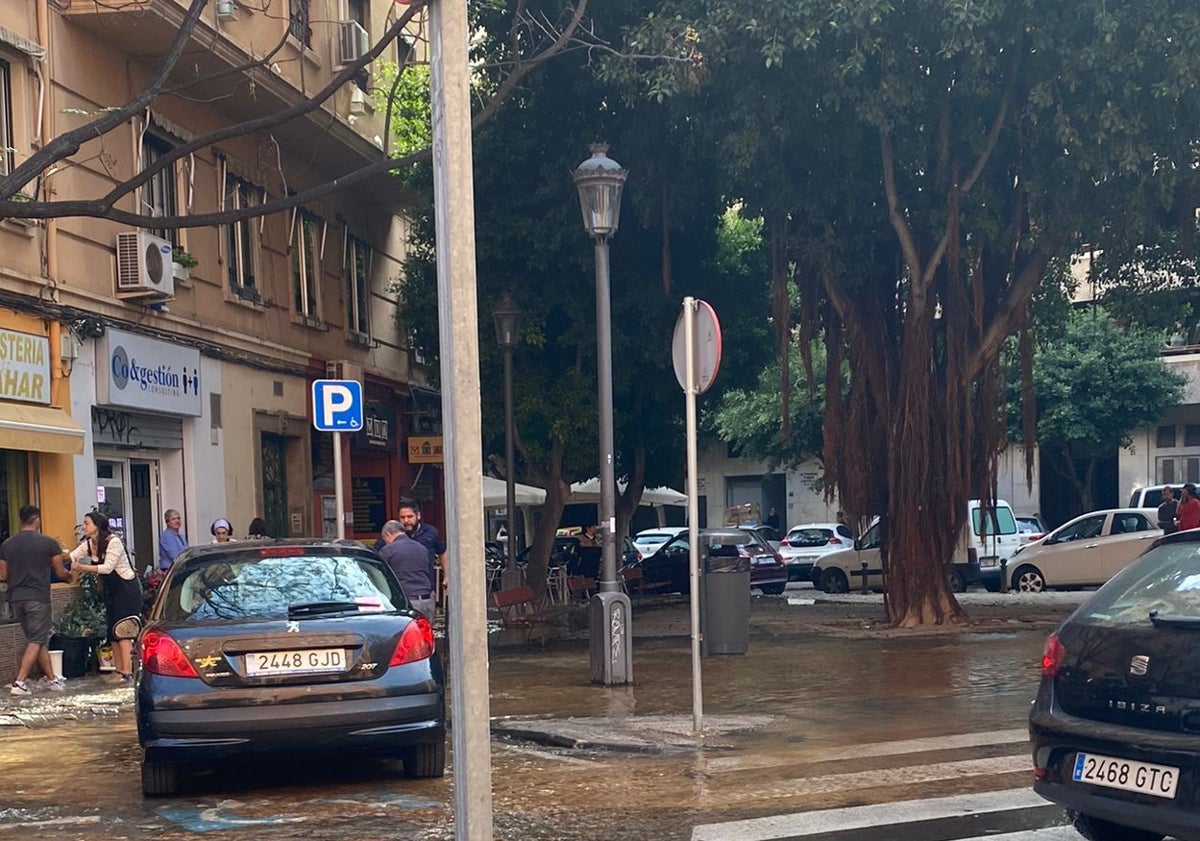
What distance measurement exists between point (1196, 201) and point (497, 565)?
15.4 m

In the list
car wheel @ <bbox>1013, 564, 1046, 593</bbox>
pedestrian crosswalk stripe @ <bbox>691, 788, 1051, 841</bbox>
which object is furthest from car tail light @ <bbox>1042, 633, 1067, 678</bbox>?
car wheel @ <bbox>1013, 564, 1046, 593</bbox>

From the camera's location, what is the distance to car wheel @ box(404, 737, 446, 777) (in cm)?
923

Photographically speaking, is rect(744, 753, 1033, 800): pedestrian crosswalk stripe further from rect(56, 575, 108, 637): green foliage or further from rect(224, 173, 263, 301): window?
rect(224, 173, 263, 301): window

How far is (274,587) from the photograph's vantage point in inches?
367

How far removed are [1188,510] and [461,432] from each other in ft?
64.0

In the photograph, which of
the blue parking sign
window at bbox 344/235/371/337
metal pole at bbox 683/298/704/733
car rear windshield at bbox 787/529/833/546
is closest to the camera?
metal pole at bbox 683/298/704/733

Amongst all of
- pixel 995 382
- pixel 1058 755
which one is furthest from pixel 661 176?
pixel 1058 755

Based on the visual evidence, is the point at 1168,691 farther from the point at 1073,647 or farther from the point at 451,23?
the point at 451,23

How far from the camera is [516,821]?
320 inches

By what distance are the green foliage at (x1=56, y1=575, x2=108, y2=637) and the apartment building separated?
0.57 metres

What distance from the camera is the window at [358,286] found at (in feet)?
87.9

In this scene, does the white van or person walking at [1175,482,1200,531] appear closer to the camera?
person walking at [1175,482,1200,531]

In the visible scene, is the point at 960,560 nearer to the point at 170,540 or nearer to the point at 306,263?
the point at 306,263

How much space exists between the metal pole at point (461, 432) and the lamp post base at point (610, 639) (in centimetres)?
896
